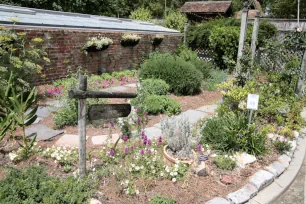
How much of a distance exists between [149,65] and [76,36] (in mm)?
2444

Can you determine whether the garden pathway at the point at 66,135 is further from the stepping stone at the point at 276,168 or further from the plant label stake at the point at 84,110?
the stepping stone at the point at 276,168

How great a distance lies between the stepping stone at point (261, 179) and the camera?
9.46 feet

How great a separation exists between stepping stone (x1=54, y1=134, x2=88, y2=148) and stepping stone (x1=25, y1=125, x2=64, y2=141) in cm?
18

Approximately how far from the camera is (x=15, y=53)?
5609 millimetres

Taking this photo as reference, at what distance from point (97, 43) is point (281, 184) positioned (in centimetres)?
653

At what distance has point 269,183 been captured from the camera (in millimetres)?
3033

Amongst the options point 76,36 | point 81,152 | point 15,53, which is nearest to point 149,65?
point 76,36

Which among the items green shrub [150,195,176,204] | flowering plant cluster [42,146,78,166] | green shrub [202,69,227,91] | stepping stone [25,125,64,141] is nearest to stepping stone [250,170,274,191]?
green shrub [150,195,176,204]

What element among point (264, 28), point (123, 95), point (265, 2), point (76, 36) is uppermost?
point (265, 2)

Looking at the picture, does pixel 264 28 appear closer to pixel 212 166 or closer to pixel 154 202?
pixel 212 166

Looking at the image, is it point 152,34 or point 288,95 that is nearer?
point 288,95

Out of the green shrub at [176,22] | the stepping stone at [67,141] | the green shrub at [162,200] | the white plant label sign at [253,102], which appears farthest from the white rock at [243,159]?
the green shrub at [176,22]

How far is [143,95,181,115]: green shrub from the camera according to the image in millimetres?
5035

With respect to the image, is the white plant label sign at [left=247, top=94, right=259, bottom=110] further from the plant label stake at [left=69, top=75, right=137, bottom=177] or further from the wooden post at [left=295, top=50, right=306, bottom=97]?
the wooden post at [left=295, top=50, right=306, bottom=97]
